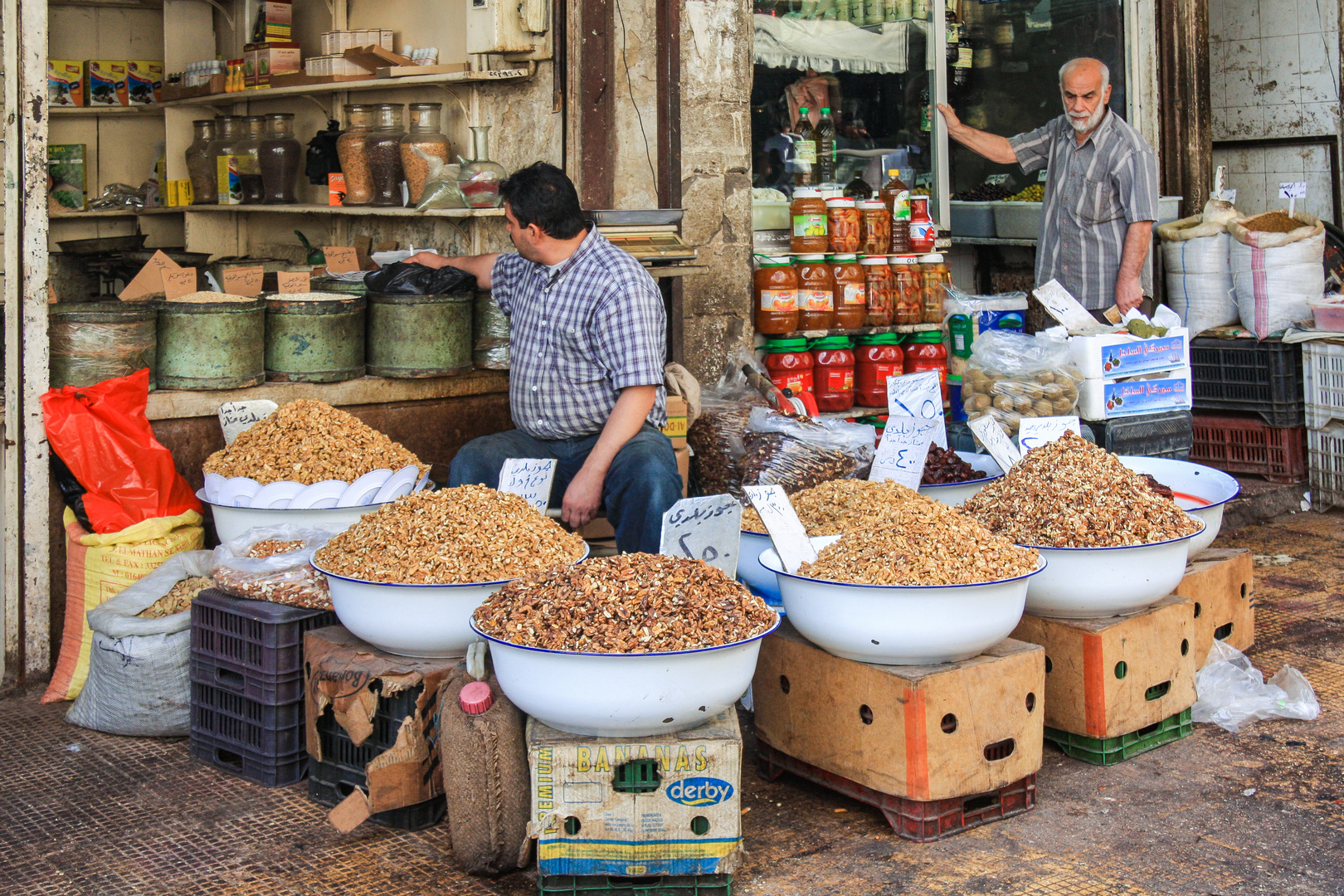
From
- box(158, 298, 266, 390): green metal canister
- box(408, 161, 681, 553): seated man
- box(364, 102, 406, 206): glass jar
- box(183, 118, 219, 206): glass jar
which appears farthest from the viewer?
box(183, 118, 219, 206): glass jar

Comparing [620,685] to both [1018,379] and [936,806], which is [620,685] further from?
[1018,379]

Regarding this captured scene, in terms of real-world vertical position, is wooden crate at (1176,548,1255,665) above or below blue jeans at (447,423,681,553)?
below

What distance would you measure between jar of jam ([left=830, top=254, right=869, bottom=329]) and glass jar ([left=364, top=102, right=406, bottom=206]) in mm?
1660

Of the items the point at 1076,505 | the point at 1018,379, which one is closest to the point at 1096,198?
the point at 1018,379

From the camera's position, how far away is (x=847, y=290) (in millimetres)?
4988

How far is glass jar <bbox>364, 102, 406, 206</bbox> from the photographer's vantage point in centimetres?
467

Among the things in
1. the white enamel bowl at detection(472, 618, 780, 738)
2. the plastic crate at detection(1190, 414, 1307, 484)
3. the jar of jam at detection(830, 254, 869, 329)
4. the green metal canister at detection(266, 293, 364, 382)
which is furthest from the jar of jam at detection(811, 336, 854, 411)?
the white enamel bowl at detection(472, 618, 780, 738)

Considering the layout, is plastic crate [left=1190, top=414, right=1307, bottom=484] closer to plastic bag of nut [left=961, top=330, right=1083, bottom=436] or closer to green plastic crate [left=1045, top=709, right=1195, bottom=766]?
plastic bag of nut [left=961, top=330, right=1083, bottom=436]

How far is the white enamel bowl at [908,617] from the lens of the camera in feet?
7.97

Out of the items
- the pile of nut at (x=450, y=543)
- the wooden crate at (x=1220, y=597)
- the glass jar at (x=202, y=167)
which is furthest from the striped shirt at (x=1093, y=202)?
the glass jar at (x=202, y=167)

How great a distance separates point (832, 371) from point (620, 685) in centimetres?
302

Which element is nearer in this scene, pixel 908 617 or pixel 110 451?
pixel 908 617

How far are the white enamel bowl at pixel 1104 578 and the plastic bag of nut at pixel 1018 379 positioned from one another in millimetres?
1216

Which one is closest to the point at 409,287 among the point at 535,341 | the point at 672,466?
the point at 535,341
